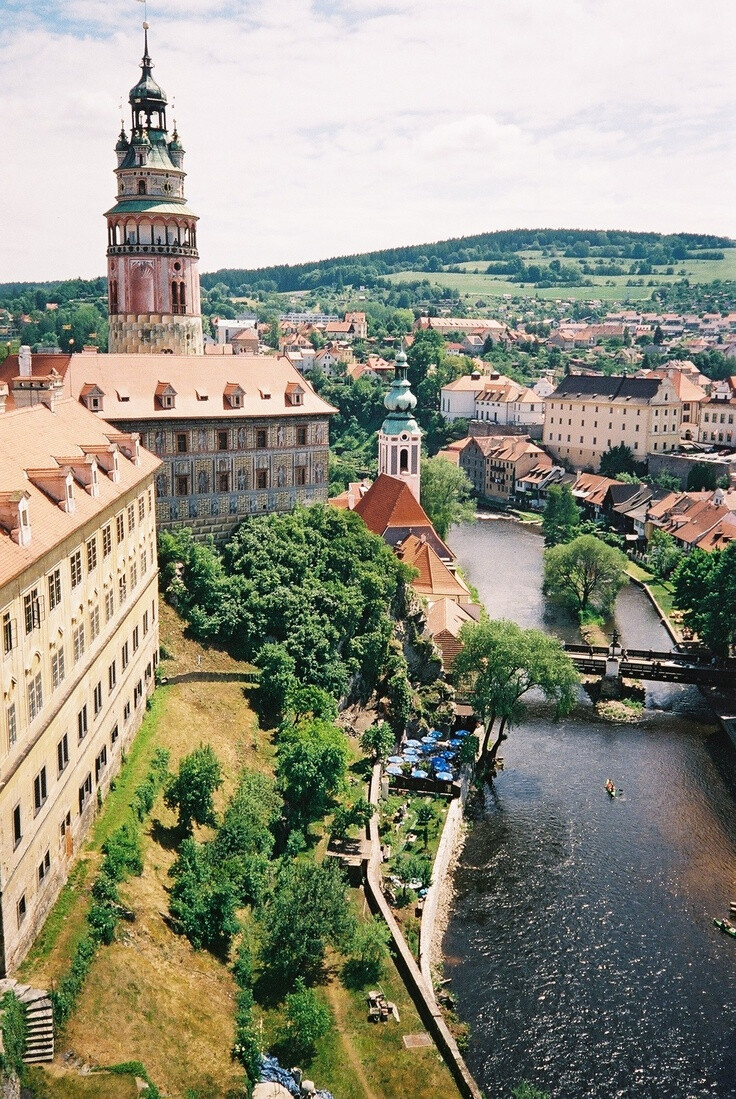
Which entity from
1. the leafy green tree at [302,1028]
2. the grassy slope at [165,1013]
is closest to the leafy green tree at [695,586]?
the grassy slope at [165,1013]

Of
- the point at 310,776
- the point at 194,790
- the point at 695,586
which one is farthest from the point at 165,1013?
the point at 695,586

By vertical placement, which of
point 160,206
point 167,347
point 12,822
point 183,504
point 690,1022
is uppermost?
point 160,206

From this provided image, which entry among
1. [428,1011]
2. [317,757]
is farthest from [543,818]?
[428,1011]

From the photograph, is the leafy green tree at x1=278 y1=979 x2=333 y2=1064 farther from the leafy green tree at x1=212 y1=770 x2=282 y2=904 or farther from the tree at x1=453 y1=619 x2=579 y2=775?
the tree at x1=453 y1=619 x2=579 y2=775

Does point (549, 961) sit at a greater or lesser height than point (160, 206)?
lesser

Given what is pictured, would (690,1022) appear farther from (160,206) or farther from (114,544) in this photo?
(160,206)

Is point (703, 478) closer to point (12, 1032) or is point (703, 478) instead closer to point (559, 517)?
point (559, 517)

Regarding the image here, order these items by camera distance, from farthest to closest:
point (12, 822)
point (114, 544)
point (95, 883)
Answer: point (114, 544), point (95, 883), point (12, 822)
